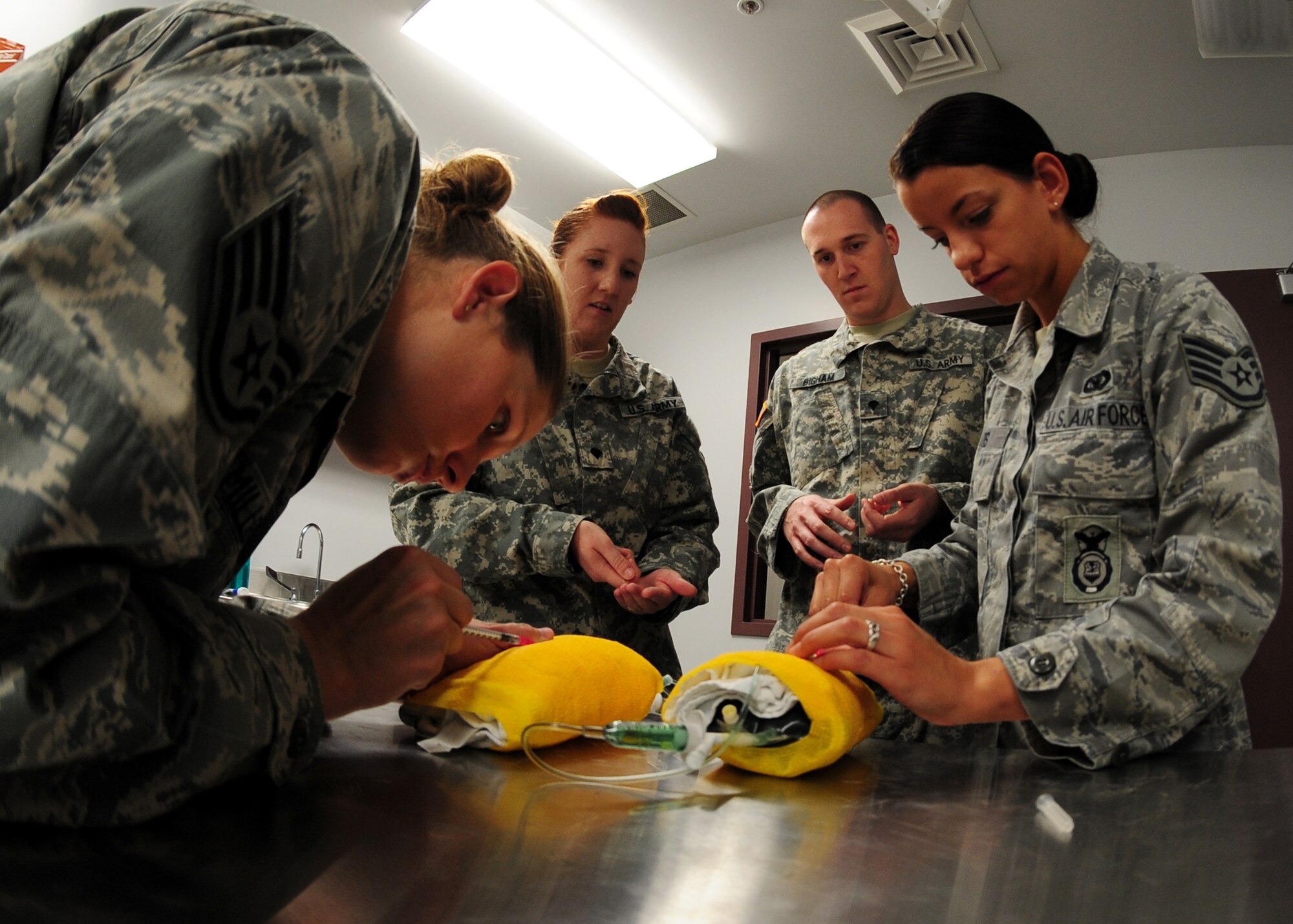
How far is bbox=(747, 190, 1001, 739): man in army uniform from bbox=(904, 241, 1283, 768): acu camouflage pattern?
14.3 inches

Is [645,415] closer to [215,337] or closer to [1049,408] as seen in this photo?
[1049,408]

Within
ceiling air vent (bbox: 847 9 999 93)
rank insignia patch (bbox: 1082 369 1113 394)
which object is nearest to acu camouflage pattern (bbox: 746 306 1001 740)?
rank insignia patch (bbox: 1082 369 1113 394)

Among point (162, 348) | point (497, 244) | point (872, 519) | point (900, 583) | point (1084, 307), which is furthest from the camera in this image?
point (872, 519)

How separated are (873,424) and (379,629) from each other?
1.49 meters

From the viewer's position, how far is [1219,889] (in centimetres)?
51

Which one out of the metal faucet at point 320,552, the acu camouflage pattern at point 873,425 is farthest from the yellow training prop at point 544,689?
the metal faucet at point 320,552

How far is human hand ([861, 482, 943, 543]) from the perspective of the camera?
5.58 ft

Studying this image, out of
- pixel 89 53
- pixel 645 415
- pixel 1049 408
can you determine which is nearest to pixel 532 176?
pixel 645 415

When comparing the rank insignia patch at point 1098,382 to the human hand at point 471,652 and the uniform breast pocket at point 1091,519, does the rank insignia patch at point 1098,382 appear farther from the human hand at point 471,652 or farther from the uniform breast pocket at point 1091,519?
the human hand at point 471,652

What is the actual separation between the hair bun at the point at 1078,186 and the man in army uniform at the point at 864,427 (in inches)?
22.9

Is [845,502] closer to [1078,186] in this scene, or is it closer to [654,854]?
[1078,186]

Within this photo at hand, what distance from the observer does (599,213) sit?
1.96 metres

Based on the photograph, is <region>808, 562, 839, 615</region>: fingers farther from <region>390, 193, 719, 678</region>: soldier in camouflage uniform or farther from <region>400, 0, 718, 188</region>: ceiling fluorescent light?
<region>400, 0, 718, 188</region>: ceiling fluorescent light

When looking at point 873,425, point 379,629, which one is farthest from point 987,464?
point 379,629
